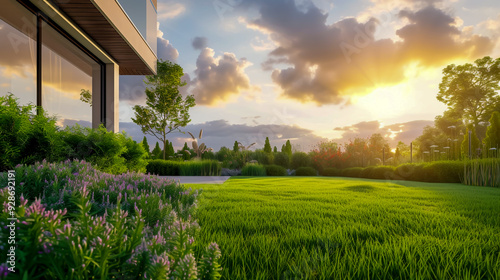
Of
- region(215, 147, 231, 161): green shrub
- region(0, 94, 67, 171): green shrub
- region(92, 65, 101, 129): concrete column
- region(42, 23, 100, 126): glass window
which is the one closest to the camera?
region(0, 94, 67, 171): green shrub

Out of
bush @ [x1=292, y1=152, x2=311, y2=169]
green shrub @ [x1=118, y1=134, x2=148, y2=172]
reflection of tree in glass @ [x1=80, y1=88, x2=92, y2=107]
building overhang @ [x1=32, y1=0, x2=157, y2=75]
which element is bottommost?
bush @ [x1=292, y1=152, x2=311, y2=169]

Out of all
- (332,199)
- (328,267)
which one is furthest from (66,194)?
(332,199)

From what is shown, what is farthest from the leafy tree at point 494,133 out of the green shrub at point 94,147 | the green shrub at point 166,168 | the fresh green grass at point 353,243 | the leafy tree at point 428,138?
the green shrub at point 94,147

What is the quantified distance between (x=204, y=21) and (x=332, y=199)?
15.4 feet

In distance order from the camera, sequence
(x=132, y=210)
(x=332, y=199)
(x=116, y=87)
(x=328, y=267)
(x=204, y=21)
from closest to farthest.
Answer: (x=328, y=267) → (x=132, y=210) → (x=332, y=199) → (x=204, y=21) → (x=116, y=87)

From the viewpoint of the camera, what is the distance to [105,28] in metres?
6.34

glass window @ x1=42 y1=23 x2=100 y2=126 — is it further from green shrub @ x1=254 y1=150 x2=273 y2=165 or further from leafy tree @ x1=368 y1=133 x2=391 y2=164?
leafy tree @ x1=368 y1=133 x2=391 y2=164

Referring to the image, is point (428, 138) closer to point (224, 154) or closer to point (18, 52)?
point (224, 154)

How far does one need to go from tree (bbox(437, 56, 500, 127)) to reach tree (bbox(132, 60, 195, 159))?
32882 mm

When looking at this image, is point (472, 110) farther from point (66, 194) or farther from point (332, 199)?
point (66, 194)

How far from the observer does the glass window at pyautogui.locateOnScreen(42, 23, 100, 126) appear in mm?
5879

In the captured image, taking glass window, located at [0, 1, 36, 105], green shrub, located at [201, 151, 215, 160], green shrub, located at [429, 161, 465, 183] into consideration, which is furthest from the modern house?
green shrub, located at [429, 161, 465, 183]

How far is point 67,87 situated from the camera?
6.91 m

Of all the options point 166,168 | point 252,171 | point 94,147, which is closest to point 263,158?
point 252,171
